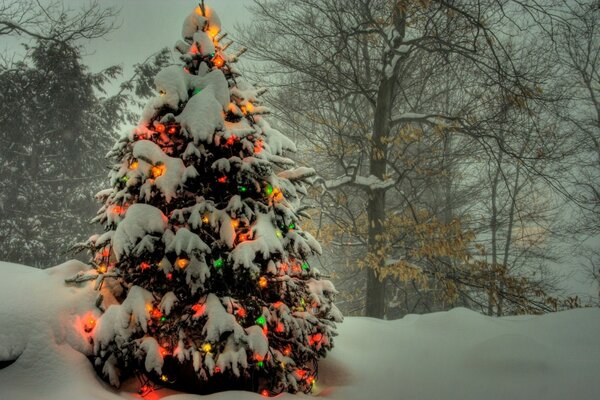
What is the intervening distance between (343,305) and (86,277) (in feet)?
52.7

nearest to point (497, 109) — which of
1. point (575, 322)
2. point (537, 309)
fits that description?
point (537, 309)

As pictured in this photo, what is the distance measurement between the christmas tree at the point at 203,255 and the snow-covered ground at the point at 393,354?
27 cm

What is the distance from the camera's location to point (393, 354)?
436 cm

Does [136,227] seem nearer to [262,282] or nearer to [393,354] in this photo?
[262,282]

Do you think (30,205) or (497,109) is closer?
(497,109)

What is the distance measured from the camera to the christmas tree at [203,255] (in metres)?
2.96

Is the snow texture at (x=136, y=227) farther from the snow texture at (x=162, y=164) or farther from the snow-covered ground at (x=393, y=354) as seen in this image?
the snow-covered ground at (x=393, y=354)

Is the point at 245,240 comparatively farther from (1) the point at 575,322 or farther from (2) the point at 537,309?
(2) the point at 537,309

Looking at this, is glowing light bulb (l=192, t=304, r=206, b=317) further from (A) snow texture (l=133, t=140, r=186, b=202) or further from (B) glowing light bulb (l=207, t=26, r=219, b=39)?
(B) glowing light bulb (l=207, t=26, r=219, b=39)

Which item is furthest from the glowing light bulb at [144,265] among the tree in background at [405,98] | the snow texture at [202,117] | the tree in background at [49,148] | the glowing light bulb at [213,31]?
the tree in background at [49,148]

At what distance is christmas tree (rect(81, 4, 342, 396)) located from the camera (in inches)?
117

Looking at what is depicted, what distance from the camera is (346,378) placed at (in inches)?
156

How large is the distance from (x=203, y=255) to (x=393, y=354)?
8.77 ft

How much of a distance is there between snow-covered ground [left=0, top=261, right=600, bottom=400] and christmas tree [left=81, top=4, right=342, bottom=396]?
27 centimetres
